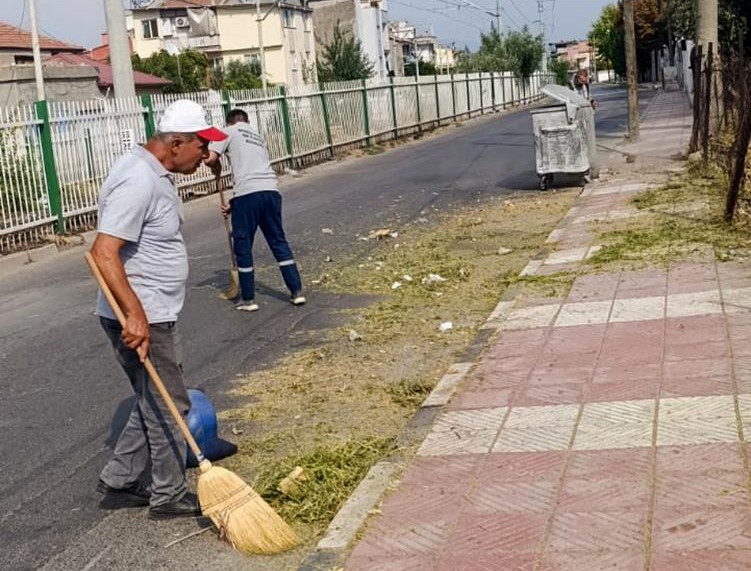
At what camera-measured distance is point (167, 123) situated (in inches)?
178

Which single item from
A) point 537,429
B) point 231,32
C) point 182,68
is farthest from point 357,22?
point 537,429

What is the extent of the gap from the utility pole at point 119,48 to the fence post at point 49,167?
9.94 feet

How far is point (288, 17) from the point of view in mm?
69562

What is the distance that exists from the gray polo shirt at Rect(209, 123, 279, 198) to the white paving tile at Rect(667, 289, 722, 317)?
11.7 ft

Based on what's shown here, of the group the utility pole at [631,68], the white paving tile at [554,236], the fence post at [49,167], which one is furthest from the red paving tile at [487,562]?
the utility pole at [631,68]

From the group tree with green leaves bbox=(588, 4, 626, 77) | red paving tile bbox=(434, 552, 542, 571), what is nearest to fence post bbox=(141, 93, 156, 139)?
red paving tile bbox=(434, 552, 542, 571)

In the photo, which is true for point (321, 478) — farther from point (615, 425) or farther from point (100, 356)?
point (100, 356)

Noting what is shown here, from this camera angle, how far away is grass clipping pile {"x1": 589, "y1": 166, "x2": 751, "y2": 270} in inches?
364

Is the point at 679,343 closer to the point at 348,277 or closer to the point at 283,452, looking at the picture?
the point at 283,452

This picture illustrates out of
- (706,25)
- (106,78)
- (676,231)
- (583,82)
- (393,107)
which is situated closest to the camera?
(676,231)

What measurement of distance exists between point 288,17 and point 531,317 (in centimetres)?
6502

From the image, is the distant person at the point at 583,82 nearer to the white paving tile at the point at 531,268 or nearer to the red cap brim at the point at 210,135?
the white paving tile at the point at 531,268

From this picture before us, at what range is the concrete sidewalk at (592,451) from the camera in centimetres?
386

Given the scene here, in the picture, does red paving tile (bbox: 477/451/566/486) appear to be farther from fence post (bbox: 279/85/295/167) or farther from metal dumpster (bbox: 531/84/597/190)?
fence post (bbox: 279/85/295/167)
